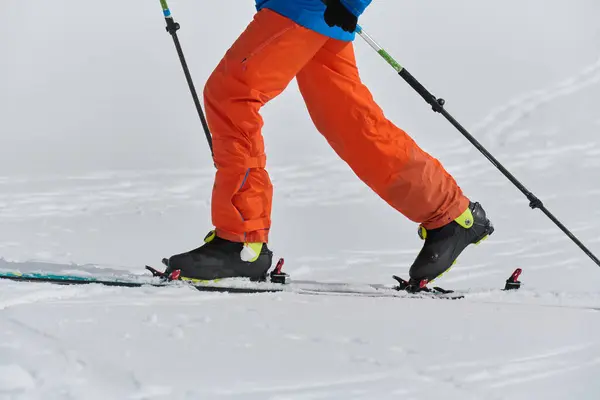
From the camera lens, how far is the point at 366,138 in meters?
2.91

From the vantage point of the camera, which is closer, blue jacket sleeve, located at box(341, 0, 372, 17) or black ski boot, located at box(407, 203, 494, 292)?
blue jacket sleeve, located at box(341, 0, 372, 17)

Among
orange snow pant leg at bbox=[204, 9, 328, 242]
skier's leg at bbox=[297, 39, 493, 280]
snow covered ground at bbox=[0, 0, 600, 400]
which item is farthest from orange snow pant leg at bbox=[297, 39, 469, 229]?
snow covered ground at bbox=[0, 0, 600, 400]

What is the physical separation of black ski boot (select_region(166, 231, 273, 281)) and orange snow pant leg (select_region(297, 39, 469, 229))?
0.54 metres

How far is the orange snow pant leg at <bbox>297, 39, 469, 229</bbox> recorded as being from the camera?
290 centimetres

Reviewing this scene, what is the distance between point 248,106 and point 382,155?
1.94ft

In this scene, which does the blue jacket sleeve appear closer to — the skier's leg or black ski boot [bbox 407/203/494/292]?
the skier's leg

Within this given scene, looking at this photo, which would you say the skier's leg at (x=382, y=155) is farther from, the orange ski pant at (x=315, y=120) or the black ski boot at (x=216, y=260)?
the black ski boot at (x=216, y=260)

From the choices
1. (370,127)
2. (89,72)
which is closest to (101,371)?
(370,127)

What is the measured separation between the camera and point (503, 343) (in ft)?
7.30

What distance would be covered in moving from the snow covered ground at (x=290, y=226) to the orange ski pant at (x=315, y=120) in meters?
0.39

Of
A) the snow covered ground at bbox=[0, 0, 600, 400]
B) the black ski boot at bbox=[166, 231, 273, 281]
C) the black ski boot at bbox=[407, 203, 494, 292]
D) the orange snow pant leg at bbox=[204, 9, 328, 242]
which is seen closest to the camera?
the snow covered ground at bbox=[0, 0, 600, 400]

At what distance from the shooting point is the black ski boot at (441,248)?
3.04m

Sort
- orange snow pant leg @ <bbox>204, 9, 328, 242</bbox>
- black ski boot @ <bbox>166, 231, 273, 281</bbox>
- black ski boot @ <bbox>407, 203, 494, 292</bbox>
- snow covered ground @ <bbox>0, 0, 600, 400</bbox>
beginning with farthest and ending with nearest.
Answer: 1. black ski boot @ <bbox>407, 203, 494, 292</bbox>
2. black ski boot @ <bbox>166, 231, 273, 281</bbox>
3. orange snow pant leg @ <bbox>204, 9, 328, 242</bbox>
4. snow covered ground @ <bbox>0, 0, 600, 400</bbox>

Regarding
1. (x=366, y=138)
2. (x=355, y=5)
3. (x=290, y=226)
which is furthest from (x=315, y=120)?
(x=290, y=226)
